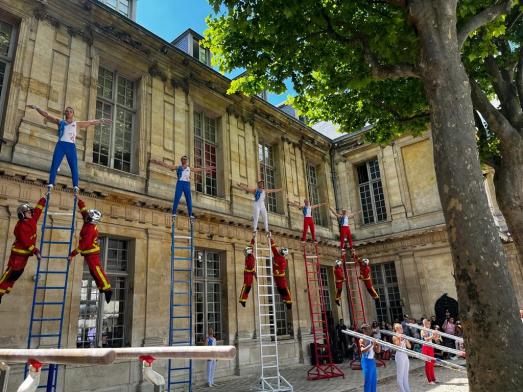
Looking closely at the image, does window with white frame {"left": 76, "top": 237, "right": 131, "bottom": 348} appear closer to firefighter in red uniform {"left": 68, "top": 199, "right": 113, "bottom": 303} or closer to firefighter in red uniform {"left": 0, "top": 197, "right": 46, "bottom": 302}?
firefighter in red uniform {"left": 0, "top": 197, "right": 46, "bottom": 302}

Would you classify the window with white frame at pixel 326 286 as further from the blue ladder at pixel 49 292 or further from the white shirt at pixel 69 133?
the white shirt at pixel 69 133

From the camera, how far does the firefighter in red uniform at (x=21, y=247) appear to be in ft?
19.2

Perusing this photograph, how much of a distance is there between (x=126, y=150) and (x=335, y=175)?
11241 mm

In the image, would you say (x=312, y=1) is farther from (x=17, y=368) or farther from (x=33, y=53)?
(x=17, y=368)

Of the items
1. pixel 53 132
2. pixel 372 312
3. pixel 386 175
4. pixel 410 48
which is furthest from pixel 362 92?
pixel 372 312

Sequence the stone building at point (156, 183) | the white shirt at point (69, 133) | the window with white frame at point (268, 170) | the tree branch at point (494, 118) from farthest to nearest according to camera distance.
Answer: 1. the window with white frame at point (268, 170)
2. the stone building at point (156, 183)
3. the tree branch at point (494, 118)
4. the white shirt at point (69, 133)

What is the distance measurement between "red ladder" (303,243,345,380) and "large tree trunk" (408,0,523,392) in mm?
6218

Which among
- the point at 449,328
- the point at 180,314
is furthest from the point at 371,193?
the point at 180,314

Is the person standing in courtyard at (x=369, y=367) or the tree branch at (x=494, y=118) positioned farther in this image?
the tree branch at (x=494, y=118)

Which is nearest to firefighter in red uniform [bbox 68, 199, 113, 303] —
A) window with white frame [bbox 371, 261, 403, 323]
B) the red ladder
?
the red ladder

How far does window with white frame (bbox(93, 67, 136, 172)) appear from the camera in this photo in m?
10.1

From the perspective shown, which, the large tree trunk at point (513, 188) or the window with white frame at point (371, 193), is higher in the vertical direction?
the window with white frame at point (371, 193)

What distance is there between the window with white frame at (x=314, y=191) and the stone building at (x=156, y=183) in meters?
0.41

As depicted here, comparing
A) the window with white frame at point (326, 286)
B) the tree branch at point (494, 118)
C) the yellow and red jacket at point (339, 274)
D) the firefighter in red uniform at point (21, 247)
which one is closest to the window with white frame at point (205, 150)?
the yellow and red jacket at point (339, 274)
